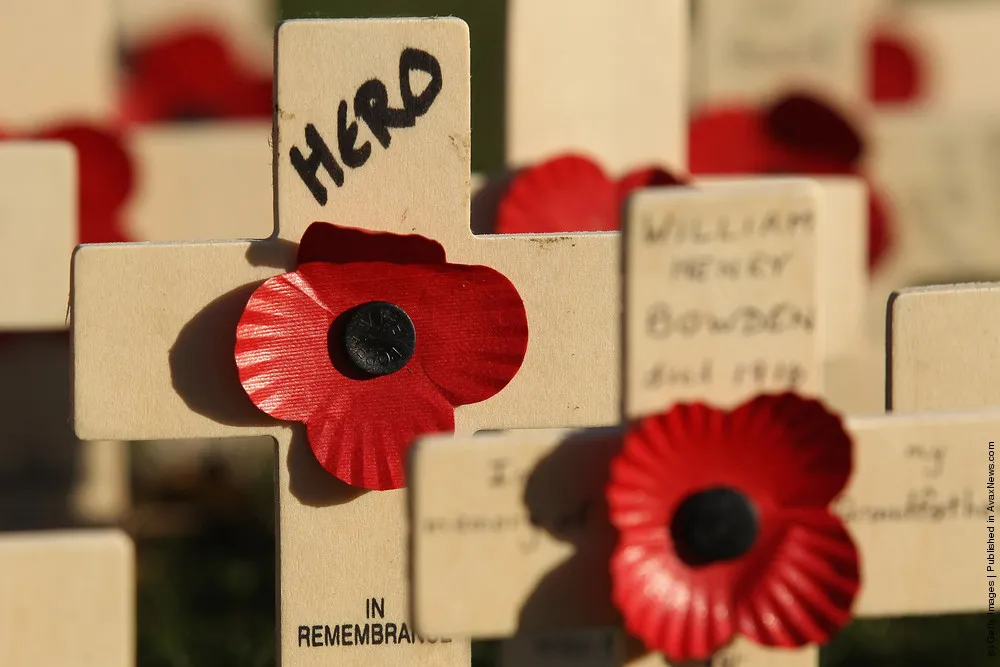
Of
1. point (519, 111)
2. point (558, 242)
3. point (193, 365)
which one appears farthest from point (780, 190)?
point (519, 111)

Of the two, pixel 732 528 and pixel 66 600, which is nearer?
pixel 732 528

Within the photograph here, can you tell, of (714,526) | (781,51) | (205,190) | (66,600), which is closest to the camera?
(714,526)

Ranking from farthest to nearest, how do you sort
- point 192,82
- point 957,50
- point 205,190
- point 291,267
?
point 957,50
point 192,82
point 205,190
point 291,267

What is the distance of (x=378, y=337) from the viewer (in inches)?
57.4

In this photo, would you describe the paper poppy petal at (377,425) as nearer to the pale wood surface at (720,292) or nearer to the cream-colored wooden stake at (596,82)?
the pale wood surface at (720,292)

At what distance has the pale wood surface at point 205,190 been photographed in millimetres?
2422

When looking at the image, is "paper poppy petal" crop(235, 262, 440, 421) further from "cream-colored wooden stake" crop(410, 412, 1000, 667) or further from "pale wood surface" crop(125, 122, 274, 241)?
"pale wood surface" crop(125, 122, 274, 241)

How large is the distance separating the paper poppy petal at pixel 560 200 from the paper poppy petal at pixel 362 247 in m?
0.34

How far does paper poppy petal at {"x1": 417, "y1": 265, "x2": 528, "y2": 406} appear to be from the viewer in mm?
1461

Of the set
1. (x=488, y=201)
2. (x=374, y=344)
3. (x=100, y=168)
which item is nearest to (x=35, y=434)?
(x=100, y=168)

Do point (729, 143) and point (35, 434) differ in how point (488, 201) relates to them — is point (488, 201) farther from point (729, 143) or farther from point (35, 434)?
point (35, 434)

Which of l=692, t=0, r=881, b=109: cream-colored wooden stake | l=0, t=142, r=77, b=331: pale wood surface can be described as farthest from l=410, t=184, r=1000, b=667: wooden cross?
l=692, t=0, r=881, b=109: cream-colored wooden stake

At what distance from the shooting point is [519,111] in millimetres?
1950

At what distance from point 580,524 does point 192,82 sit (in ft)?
8.12
